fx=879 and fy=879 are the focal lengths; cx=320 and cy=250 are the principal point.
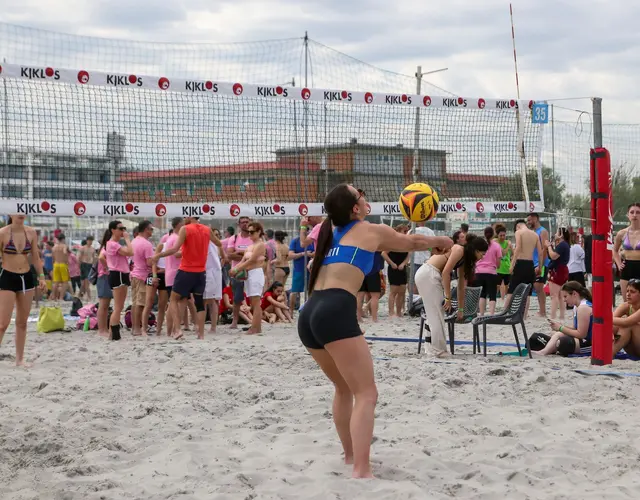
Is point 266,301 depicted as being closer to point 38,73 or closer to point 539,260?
point 539,260

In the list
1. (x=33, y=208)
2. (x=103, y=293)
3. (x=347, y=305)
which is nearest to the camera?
(x=347, y=305)

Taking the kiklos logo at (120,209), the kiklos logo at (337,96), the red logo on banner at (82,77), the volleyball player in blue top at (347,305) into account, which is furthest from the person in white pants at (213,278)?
the volleyball player in blue top at (347,305)

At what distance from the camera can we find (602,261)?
7.21m

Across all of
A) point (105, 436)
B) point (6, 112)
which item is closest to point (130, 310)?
point (6, 112)

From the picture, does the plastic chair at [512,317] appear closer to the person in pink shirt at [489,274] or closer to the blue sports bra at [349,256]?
the blue sports bra at [349,256]

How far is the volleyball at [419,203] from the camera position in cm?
700

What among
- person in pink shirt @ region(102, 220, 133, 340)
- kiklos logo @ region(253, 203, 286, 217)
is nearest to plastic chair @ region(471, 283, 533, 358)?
kiklos logo @ region(253, 203, 286, 217)

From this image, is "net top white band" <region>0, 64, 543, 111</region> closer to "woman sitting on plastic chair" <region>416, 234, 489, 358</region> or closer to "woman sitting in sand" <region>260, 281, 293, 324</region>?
"woman sitting in sand" <region>260, 281, 293, 324</region>

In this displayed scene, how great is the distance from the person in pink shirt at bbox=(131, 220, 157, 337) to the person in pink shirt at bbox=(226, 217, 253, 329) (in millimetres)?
1120

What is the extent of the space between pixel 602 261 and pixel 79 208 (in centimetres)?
585

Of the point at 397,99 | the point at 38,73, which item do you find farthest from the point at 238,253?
the point at 38,73

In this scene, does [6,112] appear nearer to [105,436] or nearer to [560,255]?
[105,436]

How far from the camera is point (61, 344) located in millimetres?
9906

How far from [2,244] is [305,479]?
4.67m
